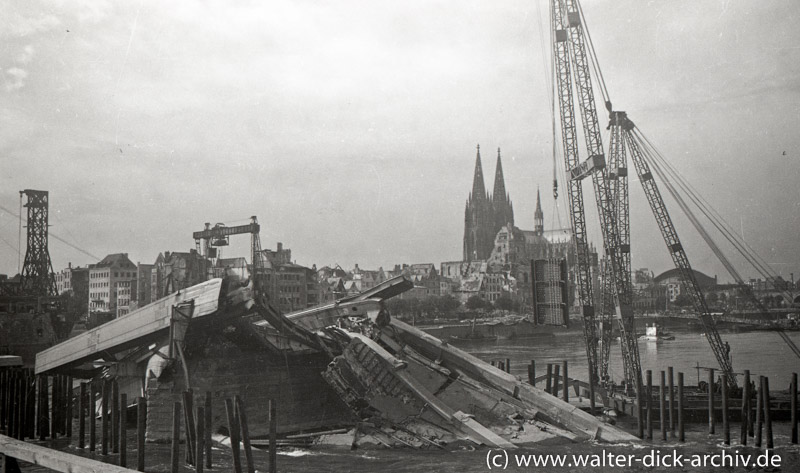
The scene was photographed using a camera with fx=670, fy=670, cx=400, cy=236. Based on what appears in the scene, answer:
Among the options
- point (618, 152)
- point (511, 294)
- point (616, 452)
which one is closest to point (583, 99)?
point (618, 152)

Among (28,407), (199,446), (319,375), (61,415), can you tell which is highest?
(319,375)

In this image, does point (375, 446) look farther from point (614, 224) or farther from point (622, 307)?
point (614, 224)

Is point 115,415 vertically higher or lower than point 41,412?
higher

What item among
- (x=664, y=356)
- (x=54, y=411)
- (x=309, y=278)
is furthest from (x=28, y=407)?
(x=309, y=278)

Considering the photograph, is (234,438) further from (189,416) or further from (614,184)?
(614,184)

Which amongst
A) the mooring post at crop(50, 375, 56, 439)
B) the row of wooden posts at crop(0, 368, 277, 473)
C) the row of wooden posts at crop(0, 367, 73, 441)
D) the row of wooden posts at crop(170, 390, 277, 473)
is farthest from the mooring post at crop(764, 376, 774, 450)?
the mooring post at crop(50, 375, 56, 439)

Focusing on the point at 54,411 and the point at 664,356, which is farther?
the point at 664,356

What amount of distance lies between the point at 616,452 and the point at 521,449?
9.31ft

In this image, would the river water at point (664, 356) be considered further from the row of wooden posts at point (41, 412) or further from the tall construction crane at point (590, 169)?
the row of wooden posts at point (41, 412)

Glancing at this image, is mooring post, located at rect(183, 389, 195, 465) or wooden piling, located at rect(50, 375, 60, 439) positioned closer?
mooring post, located at rect(183, 389, 195, 465)

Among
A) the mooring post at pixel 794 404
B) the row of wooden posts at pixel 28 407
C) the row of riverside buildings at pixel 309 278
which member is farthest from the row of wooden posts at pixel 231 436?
the row of riverside buildings at pixel 309 278

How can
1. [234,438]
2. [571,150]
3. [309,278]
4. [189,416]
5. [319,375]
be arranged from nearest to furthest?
[234,438]
[189,416]
[319,375]
[571,150]
[309,278]

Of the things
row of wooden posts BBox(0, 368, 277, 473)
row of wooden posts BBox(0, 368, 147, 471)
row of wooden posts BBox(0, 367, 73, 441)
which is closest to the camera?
row of wooden posts BBox(0, 368, 277, 473)

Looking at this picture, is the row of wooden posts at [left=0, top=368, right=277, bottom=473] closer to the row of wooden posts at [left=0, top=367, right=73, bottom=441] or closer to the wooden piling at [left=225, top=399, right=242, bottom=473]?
the row of wooden posts at [left=0, top=367, right=73, bottom=441]
